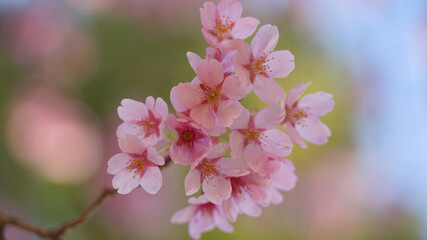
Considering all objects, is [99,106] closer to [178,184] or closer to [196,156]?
[178,184]

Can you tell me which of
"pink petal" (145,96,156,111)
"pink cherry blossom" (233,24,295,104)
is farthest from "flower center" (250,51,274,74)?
"pink petal" (145,96,156,111)

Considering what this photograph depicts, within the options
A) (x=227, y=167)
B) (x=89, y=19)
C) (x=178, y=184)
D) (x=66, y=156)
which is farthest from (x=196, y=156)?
(x=89, y=19)

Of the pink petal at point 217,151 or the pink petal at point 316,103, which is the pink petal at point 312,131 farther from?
the pink petal at point 217,151

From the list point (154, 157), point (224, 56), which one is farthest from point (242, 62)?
point (154, 157)

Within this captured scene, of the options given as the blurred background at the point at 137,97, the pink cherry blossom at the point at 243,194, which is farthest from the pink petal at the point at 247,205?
the blurred background at the point at 137,97

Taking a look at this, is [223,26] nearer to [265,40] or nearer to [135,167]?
[265,40]

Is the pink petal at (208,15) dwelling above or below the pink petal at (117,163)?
above

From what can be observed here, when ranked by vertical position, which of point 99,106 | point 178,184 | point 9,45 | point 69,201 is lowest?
point 69,201
